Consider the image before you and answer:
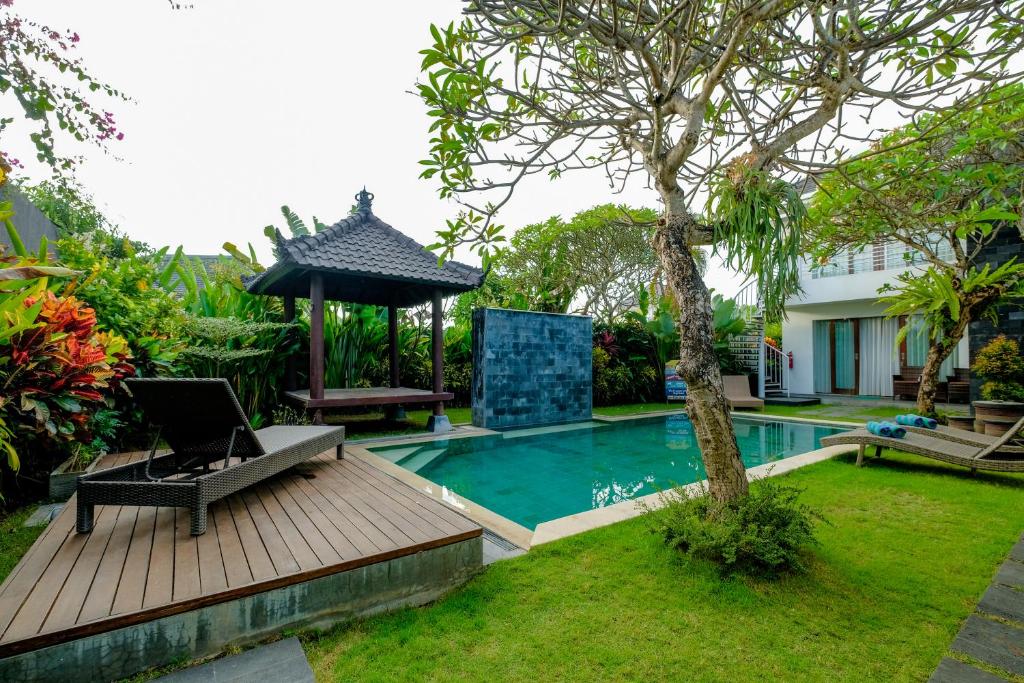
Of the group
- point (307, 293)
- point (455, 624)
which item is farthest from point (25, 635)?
point (307, 293)

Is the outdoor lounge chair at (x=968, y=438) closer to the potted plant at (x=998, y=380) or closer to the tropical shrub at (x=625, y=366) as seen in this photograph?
the potted plant at (x=998, y=380)

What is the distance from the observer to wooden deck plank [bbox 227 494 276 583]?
238 centimetres

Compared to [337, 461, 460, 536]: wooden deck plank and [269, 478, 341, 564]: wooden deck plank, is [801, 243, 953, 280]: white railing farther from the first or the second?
[269, 478, 341, 564]: wooden deck plank

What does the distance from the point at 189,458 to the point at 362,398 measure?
3938mm

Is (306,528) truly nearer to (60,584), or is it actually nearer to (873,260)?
(60,584)

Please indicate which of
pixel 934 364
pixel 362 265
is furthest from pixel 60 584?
pixel 934 364

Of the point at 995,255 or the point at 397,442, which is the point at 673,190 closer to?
the point at 397,442

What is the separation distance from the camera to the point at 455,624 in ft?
8.02

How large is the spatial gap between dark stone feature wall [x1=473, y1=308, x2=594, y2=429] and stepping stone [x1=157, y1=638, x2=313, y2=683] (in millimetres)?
7088

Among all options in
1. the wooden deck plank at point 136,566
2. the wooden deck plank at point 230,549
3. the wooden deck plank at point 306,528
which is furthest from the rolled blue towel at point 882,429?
the wooden deck plank at point 136,566

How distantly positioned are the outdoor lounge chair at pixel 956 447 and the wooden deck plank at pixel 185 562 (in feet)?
22.9

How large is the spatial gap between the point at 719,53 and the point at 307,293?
844 centimetres

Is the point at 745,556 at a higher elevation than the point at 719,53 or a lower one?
lower

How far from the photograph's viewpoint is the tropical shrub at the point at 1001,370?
8.52 m
